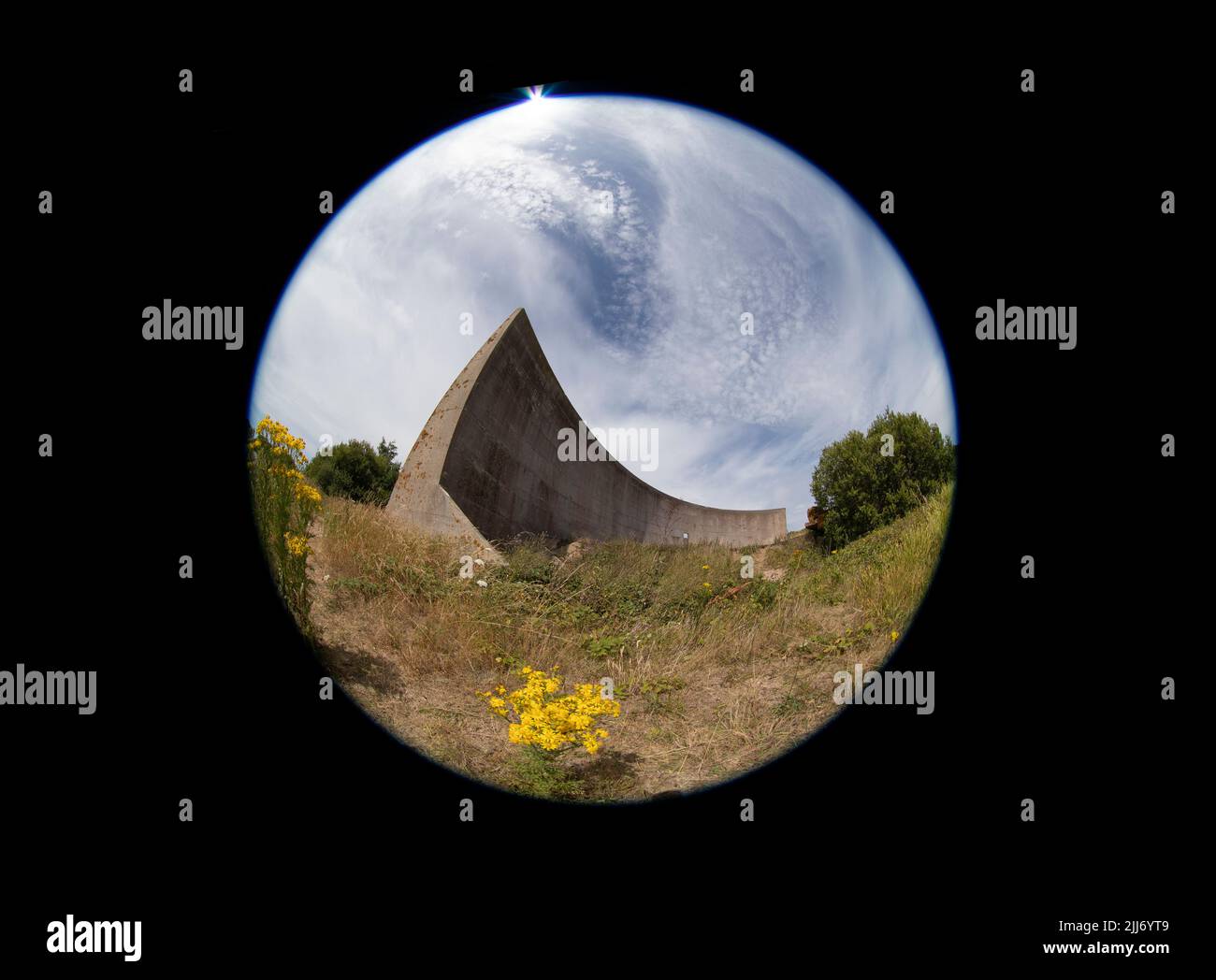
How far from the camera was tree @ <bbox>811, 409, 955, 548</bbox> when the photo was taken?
8.58ft

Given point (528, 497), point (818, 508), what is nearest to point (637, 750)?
point (818, 508)

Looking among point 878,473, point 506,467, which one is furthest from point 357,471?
point 878,473

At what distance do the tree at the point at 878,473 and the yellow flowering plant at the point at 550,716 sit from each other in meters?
1.95

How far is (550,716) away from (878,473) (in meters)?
2.84

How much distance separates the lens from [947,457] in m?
2.67

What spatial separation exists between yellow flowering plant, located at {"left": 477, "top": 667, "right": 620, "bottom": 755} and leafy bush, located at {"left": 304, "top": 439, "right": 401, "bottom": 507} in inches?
66.0

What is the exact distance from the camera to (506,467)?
4738mm

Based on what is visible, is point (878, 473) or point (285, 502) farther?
point (878, 473)

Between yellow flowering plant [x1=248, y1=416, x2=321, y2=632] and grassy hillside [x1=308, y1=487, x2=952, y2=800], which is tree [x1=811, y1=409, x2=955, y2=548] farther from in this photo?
yellow flowering plant [x1=248, y1=416, x2=321, y2=632]

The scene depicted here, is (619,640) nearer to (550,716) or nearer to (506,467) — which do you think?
(550,716)

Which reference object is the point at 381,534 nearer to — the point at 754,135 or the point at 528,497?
the point at 528,497

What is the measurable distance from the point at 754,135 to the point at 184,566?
121 inches

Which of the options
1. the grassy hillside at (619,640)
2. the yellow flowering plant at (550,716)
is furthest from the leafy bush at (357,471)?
the yellow flowering plant at (550,716)

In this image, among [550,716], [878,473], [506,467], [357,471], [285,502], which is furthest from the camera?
[506,467]
